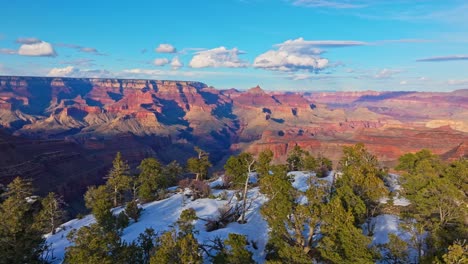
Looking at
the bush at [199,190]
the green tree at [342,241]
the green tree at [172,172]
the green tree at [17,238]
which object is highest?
the green tree at [342,241]

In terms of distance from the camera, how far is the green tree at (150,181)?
2328 inches

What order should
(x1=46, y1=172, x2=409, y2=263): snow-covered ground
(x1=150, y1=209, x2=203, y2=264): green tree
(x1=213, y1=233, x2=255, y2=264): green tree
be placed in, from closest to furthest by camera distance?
(x1=150, y1=209, x2=203, y2=264): green tree → (x1=213, y1=233, x2=255, y2=264): green tree → (x1=46, y1=172, x2=409, y2=263): snow-covered ground

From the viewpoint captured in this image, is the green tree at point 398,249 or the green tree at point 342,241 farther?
the green tree at point 398,249

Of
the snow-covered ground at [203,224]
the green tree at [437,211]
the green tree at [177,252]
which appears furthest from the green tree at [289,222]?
the green tree at [437,211]

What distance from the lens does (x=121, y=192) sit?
6794 cm

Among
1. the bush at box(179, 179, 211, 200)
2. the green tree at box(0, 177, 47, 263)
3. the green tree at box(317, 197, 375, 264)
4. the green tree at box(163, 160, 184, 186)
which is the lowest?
the green tree at box(163, 160, 184, 186)

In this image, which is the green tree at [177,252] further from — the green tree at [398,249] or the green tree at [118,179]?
the green tree at [118,179]

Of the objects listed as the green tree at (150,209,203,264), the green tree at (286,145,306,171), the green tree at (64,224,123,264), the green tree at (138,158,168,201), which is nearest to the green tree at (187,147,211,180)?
the green tree at (138,158,168,201)

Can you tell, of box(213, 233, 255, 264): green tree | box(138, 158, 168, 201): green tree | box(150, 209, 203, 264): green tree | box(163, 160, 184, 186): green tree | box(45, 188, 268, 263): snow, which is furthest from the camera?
box(163, 160, 184, 186): green tree

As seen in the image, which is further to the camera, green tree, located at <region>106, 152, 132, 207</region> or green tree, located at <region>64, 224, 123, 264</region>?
green tree, located at <region>106, 152, 132, 207</region>

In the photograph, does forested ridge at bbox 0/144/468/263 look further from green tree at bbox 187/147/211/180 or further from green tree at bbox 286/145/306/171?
A: green tree at bbox 286/145/306/171

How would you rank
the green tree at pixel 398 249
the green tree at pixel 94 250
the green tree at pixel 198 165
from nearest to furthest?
the green tree at pixel 94 250 < the green tree at pixel 398 249 < the green tree at pixel 198 165

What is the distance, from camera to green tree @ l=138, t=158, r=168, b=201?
59.1 meters

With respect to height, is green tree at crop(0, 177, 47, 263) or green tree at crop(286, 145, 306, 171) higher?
green tree at crop(0, 177, 47, 263)
